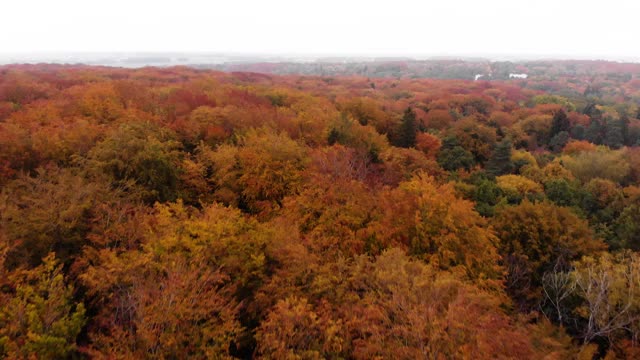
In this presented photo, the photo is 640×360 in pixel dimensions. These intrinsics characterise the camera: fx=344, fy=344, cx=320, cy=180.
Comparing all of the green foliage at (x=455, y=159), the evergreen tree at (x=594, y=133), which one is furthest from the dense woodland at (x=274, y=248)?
the evergreen tree at (x=594, y=133)

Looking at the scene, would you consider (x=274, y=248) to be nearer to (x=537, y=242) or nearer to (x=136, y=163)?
(x=136, y=163)

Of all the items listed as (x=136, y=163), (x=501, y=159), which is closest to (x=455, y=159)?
(x=501, y=159)

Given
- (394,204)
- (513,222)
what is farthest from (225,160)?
(513,222)

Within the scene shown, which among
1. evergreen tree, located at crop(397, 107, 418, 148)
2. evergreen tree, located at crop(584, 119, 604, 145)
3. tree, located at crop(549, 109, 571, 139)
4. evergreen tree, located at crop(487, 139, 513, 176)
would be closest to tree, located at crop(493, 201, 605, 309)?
evergreen tree, located at crop(487, 139, 513, 176)

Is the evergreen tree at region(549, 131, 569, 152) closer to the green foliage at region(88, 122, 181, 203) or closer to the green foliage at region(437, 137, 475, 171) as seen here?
the green foliage at region(437, 137, 475, 171)

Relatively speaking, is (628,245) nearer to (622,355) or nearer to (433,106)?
(622,355)

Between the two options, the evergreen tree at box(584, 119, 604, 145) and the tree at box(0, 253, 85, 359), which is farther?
the evergreen tree at box(584, 119, 604, 145)

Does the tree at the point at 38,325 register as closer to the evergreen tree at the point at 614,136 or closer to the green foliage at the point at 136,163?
the green foliage at the point at 136,163
